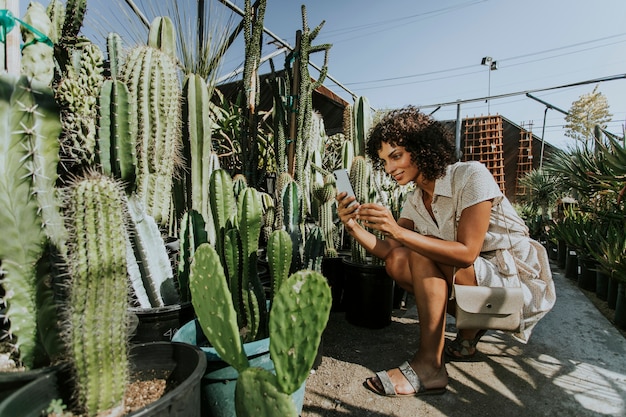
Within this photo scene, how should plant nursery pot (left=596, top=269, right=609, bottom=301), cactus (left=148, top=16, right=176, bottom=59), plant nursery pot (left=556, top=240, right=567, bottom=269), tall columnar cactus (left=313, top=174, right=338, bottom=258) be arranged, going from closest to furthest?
cactus (left=148, top=16, right=176, bottom=59), tall columnar cactus (left=313, top=174, right=338, bottom=258), plant nursery pot (left=596, top=269, right=609, bottom=301), plant nursery pot (left=556, top=240, right=567, bottom=269)

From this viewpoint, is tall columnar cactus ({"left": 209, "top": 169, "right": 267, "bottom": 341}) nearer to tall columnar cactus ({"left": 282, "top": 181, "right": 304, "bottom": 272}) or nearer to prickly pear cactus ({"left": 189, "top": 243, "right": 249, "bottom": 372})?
prickly pear cactus ({"left": 189, "top": 243, "right": 249, "bottom": 372})

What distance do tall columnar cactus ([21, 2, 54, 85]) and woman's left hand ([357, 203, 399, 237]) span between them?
1.34 m

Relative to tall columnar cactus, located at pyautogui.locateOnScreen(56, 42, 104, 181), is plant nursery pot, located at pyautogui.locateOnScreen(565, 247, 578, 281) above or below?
below

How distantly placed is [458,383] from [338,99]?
520 cm

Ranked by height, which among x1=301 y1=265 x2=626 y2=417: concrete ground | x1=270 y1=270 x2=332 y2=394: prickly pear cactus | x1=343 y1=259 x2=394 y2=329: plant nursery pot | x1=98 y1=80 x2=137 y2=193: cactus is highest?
x1=98 y1=80 x2=137 y2=193: cactus

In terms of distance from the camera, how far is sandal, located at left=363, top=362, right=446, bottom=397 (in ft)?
4.99

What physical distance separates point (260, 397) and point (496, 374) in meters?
1.34

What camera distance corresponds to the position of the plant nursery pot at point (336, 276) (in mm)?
2486

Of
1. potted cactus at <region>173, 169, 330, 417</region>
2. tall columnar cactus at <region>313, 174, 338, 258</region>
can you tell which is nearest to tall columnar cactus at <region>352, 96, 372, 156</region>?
tall columnar cactus at <region>313, 174, 338, 258</region>

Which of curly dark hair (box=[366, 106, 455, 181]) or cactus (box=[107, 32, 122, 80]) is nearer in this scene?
curly dark hair (box=[366, 106, 455, 181])

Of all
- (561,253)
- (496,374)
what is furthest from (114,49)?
(561,253)

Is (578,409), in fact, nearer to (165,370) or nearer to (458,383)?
(458,383)

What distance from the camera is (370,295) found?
86.7 inches

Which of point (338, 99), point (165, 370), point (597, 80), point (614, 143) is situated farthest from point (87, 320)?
Answer: point (597, 80)
